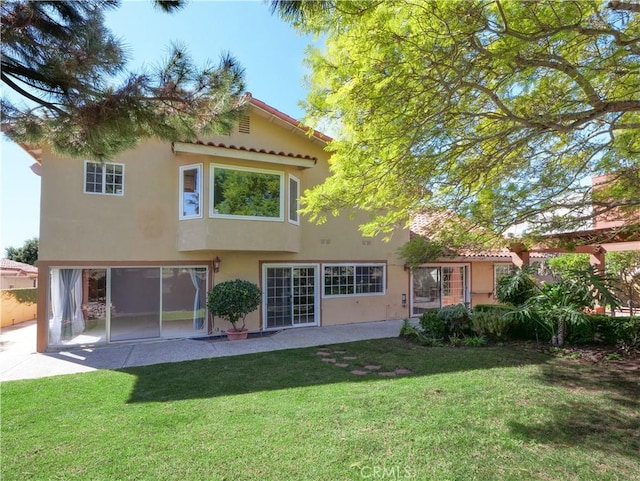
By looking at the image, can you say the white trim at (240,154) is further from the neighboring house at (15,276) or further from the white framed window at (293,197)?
the neighboring house at (15,276)

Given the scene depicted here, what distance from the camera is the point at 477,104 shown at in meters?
6.88

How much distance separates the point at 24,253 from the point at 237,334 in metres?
44.3

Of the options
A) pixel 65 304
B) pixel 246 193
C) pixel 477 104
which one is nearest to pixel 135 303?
pixel 65 304

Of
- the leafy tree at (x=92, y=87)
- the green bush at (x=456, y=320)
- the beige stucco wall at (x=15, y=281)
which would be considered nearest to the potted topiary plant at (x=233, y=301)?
the green bush at (x=456, y=320)

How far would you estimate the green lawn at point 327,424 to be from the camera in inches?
164

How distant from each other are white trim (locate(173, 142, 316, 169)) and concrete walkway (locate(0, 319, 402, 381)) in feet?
20.1

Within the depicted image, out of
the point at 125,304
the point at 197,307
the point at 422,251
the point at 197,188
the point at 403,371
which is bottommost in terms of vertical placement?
the point at 403,371

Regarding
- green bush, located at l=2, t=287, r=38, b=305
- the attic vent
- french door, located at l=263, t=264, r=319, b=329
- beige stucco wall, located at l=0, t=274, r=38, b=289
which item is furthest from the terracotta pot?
beige stucco wall, located at l=0, t=274, r=38, b=289

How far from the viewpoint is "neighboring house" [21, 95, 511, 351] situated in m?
11.5

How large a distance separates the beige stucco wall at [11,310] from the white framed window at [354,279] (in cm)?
1518

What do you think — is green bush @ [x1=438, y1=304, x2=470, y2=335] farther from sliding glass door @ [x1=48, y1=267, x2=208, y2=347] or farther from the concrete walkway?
sliding glass door @ [x1=48, y1=267, x2=208, y2=347]

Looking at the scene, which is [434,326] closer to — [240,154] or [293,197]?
[293,197]

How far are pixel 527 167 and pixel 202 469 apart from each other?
809cm

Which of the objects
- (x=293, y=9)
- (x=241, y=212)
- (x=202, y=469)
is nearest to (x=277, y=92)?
(x=241, y=212)
